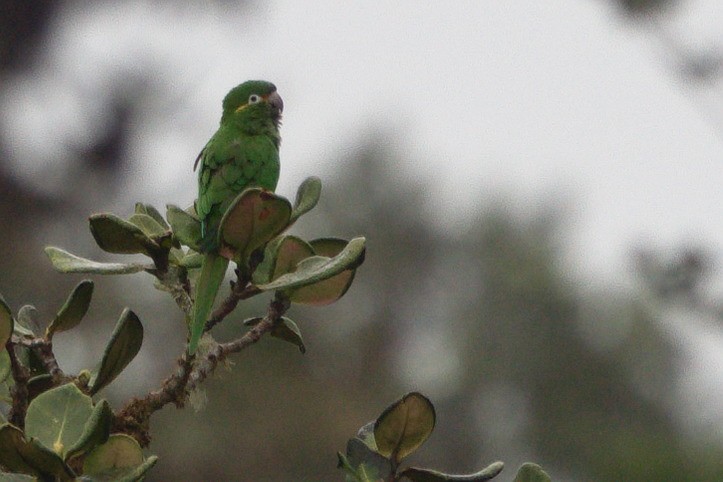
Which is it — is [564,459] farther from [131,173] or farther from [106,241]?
[106,241]

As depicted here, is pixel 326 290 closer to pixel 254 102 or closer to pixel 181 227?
pixel 181 227

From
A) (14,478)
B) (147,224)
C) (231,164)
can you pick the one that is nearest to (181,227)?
(147,224)

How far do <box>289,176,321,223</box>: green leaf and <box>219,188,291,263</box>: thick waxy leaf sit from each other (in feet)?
0.19

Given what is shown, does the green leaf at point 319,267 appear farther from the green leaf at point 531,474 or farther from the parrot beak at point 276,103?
the parrot beak at point 276,103

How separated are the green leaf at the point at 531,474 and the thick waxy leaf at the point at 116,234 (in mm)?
684

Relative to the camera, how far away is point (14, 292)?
13258 millimetres

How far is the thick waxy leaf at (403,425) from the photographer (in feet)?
5.28

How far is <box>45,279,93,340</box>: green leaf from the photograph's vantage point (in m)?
1.74

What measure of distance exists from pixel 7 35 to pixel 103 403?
19.8 m

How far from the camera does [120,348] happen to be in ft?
5.37

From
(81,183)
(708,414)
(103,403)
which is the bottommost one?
(708,414)

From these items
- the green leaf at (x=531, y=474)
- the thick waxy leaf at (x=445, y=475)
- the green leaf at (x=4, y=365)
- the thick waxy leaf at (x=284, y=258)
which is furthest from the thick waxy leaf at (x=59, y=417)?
the green leaf at (x=531, y=474)

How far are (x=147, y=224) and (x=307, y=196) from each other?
10.8 inches

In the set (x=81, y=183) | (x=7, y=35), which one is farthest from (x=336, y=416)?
(x=7, y=35)
